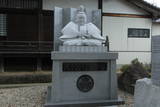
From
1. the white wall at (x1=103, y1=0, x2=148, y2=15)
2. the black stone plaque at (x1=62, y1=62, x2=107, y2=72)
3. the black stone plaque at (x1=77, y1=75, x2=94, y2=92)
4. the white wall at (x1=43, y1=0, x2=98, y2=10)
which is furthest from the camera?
the white wall at (x1=103, y1=0, x2=148, y2=15)

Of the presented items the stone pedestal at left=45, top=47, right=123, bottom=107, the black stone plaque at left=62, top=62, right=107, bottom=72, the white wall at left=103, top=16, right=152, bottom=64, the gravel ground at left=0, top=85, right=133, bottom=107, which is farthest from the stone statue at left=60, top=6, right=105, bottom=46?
the white wall at left=103, top=16, right=152, bottom=64

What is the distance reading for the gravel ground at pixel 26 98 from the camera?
21.7 feet

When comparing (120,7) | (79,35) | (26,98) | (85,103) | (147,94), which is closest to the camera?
(147,94)

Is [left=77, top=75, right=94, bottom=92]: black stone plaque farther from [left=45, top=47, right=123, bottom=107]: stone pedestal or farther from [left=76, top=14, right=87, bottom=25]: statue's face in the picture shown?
[left=76, top=14, right=87, bottom=25]: statue's face

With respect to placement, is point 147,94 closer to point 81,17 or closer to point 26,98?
point 81,17

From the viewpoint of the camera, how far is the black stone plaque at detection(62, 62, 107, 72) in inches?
229

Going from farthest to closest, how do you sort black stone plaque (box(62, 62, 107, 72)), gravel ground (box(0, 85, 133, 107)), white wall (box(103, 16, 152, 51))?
white wall (box(103, 16, 152, 51)) → gravel ground (box(0, 85, 133, 107)) → black stone plaque (box(62, 62, 107, 72))

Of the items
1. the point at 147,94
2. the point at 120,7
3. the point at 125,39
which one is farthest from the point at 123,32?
the point at 147,94

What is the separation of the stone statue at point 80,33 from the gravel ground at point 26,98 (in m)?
2.04

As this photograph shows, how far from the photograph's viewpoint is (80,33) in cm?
625

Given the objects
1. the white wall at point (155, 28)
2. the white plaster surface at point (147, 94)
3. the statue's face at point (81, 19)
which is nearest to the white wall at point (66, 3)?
the white wall at point (155, 28)

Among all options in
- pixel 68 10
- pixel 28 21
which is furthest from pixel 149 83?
pixel 28 21

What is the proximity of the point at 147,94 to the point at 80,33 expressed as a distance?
299cm

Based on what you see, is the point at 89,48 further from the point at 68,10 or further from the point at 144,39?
the point at 144,39
